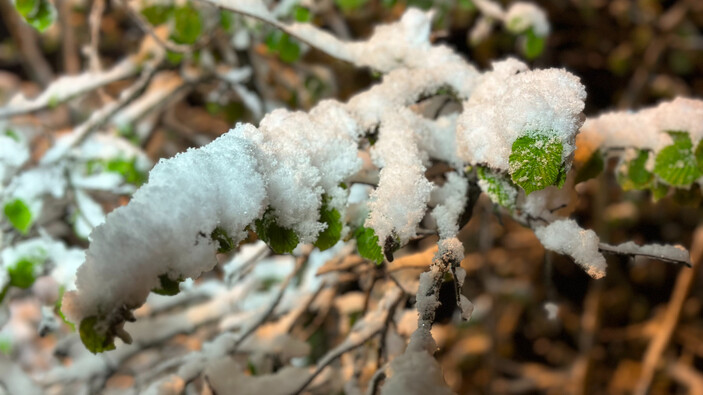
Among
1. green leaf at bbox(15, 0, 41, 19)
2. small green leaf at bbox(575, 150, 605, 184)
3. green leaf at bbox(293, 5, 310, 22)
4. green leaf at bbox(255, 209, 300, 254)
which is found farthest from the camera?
green leaf at bbox(293, 5, 310, 22)

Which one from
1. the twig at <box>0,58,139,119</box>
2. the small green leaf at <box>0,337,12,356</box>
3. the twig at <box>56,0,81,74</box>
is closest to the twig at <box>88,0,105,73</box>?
the twig at <box>0,58,139,119</box>

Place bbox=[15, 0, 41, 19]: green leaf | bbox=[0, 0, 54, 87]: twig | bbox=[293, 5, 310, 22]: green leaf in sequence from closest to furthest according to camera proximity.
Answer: bbox=[15, 0, 41, 19]: green leaf → bbox=[293, 5, 310, 22]: green leaf → bbox=[0, 0, 54, 87]: twig

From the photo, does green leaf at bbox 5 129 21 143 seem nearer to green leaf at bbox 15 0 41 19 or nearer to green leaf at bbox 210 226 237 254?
green leaf at bbox 15 0 41 19

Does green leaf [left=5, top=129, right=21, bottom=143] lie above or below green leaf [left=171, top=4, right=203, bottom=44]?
below

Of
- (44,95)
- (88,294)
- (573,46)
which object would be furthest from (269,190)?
(573,46)

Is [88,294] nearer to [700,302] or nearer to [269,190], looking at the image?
[269,190]

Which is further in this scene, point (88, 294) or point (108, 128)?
point (108, 128)

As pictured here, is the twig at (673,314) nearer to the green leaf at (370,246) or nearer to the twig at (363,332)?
the twig at (363,332)
